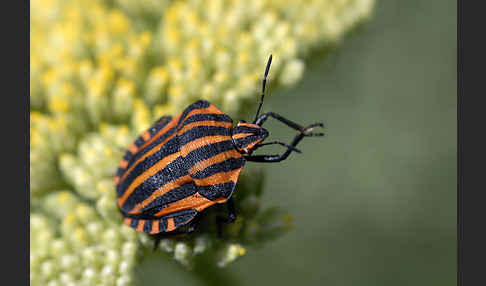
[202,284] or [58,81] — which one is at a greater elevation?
[58,81]

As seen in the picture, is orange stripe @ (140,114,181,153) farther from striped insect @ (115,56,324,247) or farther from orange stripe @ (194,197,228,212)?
orange stripe @ (194,197,228,212)

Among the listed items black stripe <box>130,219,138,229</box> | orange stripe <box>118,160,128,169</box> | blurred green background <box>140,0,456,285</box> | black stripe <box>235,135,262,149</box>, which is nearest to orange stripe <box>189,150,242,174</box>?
black stripe <box>235,135,262,149</box>

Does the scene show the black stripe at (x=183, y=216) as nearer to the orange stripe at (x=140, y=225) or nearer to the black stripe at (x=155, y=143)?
the orange stripe at (x=140, y=225)

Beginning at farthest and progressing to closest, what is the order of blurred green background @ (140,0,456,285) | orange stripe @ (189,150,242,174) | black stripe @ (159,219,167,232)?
blurred green background @ (140,0,456,285), black stripe @ (159,219,167,232), orange stripe @ (189,150,242,174)

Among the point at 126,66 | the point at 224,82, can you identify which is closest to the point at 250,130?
the point at 224,82

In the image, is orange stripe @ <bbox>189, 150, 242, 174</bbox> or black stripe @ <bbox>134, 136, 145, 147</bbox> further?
black stripe @ <bbox>134, 136, 145, 147</bbox>

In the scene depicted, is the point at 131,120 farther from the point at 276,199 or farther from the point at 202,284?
the point at 276,199

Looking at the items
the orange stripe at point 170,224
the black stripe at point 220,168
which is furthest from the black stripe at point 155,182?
the orange stripe at point 170,224
